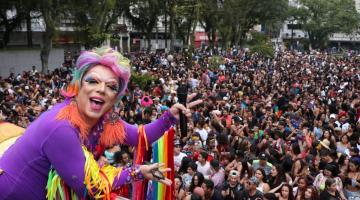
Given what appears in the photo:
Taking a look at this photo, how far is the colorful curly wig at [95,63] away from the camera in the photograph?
2.67 metres

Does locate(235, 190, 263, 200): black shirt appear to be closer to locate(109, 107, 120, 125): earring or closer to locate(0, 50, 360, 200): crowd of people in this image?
locate(0, 50, 360, 200): crowd of people

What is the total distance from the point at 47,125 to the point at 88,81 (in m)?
0.35

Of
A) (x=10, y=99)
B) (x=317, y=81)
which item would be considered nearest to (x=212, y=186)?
(x=10, y=99)

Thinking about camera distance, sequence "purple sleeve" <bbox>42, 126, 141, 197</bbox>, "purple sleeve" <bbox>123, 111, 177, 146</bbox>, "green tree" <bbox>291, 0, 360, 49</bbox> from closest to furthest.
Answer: "purple sleeve" <bbox>42, 126, 141, 197</bbox>, "purple sleeve" <bbox>123, 111, 177, 146</bbox>, "green tree" <bbox>291, 0, 360, 49</bbox>

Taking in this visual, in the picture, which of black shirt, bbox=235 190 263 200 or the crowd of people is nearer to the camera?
black shirt, bbox=235 190 263 200

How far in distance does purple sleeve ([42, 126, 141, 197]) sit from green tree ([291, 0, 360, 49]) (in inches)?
2167

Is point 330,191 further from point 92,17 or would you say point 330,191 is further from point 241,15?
point 241,15

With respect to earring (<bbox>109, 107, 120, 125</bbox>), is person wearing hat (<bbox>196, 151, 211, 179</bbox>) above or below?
below

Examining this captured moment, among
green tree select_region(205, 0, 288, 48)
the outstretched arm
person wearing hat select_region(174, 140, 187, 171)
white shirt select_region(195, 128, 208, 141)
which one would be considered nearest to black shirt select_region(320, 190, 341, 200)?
person wearing hat select_region(174, 140, 187, 171)

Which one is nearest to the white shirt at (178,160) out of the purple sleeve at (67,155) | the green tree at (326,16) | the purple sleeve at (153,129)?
the purple sleeve at (153,129)

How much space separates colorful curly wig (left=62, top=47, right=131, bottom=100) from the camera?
105 inches

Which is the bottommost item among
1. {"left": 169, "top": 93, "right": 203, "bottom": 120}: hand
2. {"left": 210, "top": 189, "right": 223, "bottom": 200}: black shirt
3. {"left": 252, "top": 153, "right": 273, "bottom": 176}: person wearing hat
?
{"left": 210, "top": 189, "right": 223, "bottom": 200}: black shirt

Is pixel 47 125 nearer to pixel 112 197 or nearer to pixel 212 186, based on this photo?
pixel 112 197

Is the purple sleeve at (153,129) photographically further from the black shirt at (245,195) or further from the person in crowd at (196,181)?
the person in crowd at (196,181)
